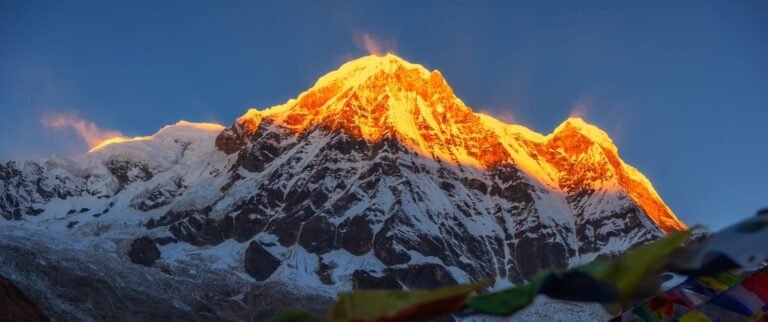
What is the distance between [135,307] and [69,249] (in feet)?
81.0

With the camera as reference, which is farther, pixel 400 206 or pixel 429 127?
pixel 429 127

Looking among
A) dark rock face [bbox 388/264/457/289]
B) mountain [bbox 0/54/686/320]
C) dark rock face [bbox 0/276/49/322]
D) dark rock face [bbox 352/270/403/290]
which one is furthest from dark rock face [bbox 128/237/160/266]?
dark rock face [bbox 0/276/49/322]

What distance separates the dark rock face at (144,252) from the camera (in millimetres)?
137125

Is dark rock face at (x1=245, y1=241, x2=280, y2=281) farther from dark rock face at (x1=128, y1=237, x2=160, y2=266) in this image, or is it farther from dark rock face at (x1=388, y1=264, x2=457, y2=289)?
dark rock face at (x1=388, y1=264, x2=457, y2=289)

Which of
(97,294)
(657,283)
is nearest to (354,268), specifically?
(97,294)

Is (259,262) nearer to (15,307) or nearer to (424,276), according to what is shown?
(424,276)

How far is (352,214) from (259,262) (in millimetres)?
25517

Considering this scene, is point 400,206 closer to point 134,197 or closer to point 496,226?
point 496,226

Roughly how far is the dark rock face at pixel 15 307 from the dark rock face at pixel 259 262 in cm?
11174

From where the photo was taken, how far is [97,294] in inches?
3465

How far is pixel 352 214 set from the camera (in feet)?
525

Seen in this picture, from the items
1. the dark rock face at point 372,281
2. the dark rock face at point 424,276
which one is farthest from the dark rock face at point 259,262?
the dark rock face at point 424,276

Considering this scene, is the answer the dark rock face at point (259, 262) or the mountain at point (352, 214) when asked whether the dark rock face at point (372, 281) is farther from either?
the dark rock face at point (259, 262)

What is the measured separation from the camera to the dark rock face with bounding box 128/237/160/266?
450ft
